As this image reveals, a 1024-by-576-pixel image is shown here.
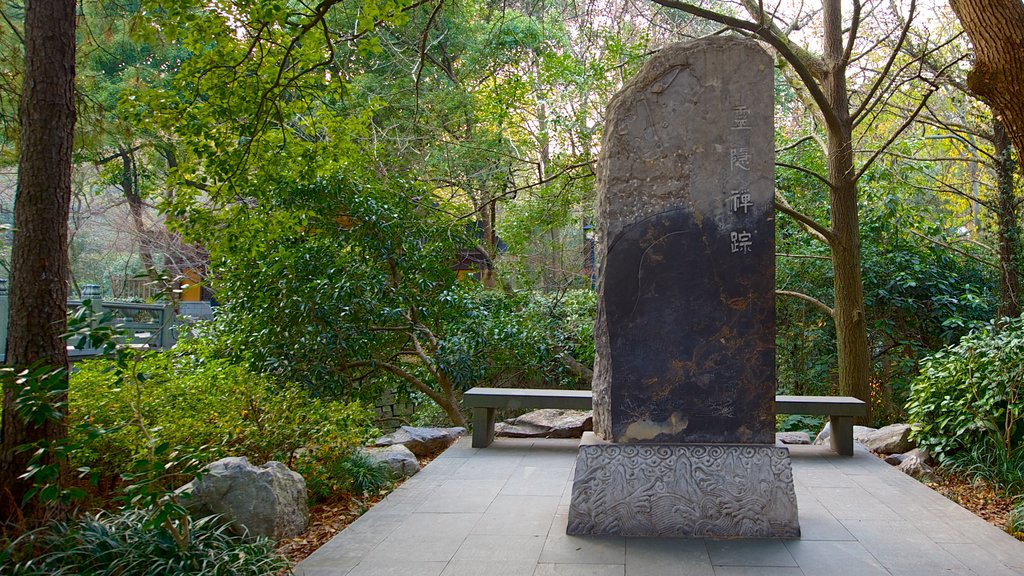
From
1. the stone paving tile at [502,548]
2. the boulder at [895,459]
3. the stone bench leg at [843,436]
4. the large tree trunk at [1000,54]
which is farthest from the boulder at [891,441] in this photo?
the stone paving tile at [502,548]

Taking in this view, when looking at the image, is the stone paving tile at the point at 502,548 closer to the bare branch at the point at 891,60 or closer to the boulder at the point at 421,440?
the boulder at the point at 421,440

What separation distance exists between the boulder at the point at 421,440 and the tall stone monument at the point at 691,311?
3.20m

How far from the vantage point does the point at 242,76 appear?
6359mm

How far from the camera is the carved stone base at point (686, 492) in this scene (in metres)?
4.59

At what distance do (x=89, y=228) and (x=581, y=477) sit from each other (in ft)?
83.5

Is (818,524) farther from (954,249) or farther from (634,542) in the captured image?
(954,249)

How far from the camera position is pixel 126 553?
12.5ft

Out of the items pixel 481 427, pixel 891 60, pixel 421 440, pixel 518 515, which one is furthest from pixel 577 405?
pixel 891 60

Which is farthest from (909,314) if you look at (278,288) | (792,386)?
(278,288)

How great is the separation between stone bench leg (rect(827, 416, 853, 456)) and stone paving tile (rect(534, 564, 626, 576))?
397 cm

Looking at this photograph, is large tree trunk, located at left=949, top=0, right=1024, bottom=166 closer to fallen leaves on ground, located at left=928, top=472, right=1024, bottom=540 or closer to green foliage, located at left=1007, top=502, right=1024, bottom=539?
green foliage, located at left=1007, top=502, right=1024, bottom=539

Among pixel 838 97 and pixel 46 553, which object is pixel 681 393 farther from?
pixel 838 97

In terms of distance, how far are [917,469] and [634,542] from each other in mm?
3377

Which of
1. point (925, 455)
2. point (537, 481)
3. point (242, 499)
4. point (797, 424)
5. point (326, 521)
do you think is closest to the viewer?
point (242, 499)
